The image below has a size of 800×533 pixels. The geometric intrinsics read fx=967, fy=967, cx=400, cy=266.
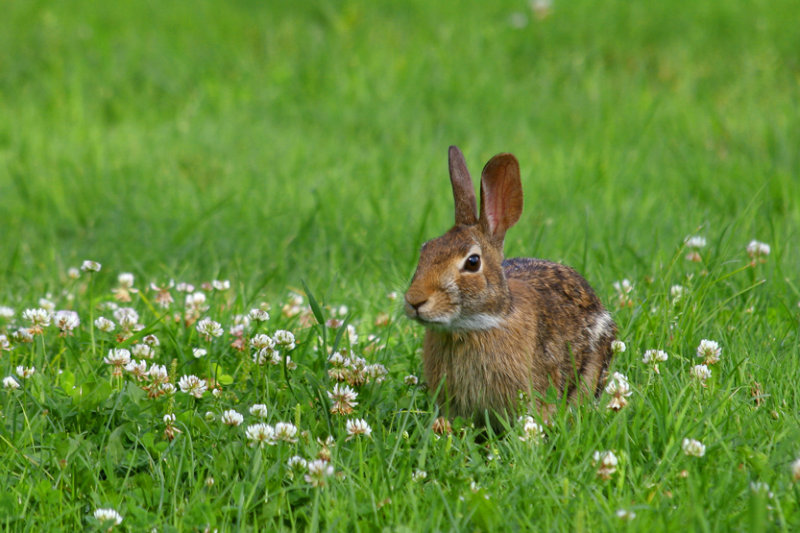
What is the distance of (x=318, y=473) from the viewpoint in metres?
3.03

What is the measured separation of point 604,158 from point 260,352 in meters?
4.39

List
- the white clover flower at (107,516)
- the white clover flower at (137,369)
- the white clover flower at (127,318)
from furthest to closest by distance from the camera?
the white clover flower at (127,318)
the white clover flower at (137,369)
the white clover flower at (107,516)

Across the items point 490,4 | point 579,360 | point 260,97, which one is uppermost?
point 490,4

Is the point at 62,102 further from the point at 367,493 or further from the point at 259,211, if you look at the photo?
the point at 367,493

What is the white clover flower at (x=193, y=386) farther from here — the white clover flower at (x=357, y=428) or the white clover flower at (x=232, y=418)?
the white clover flower at (x=357, y=428)

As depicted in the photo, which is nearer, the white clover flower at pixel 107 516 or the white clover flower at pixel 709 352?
the white clover flower at pixel 107 516

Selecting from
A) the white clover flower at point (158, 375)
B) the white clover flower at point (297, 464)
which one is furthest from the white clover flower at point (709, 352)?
the white clover flower at point (158, 375)

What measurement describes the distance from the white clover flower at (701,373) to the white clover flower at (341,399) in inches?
49.1

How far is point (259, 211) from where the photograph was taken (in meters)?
6.35

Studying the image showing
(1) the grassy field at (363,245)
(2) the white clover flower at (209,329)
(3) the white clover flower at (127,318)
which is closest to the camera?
(1) the grassy field at (363,245)

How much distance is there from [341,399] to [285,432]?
344mm

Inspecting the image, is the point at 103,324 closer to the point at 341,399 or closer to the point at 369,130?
the point at 341,399

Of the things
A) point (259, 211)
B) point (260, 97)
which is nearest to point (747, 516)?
point (259, 211)

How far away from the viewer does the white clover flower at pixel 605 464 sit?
301cm
